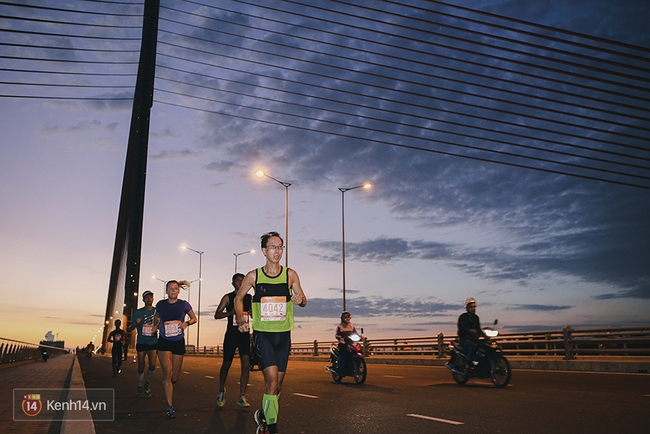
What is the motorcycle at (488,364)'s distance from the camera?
12.2 meters

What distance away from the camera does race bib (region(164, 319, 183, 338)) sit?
8.67 meters

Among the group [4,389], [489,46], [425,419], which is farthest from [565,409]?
[489,46]

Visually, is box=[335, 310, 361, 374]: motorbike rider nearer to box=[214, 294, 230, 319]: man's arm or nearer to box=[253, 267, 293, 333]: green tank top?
box=[214, 294, 230, 319]: man's arm

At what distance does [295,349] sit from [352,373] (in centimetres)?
3612

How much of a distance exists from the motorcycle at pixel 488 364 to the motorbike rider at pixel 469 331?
0.09 metres

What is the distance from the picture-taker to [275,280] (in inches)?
234

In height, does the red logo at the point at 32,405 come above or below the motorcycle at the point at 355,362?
below

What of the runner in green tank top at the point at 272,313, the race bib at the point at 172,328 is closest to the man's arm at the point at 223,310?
the race bib at the point at 172,328

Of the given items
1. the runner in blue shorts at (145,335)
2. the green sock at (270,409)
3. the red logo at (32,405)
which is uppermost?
the runner in blue shorts at (145,335)

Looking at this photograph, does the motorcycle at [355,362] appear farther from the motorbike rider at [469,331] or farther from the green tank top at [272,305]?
the green tank top at [272,305]

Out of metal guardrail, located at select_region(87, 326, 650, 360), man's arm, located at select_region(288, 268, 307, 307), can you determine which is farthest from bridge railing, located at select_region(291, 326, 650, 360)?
man's arm, located at select_region(288, 268, 307, 307)

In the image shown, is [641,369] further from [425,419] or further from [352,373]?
[425,419]

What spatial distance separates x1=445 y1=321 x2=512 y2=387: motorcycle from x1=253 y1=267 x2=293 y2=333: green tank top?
296 inches
